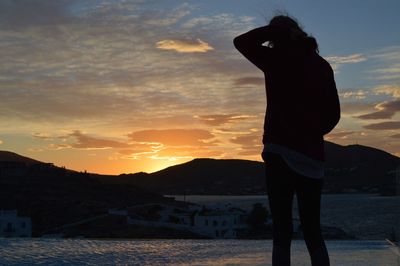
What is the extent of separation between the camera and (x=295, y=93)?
3.16m

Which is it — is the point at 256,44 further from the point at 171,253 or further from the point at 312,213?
the point at 171,253

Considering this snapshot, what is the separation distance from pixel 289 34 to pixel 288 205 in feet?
2.98

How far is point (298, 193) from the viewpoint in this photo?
3125 millimetres

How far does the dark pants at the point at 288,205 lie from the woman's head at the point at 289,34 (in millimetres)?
620

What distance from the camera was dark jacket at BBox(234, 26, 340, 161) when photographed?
3.12 meters

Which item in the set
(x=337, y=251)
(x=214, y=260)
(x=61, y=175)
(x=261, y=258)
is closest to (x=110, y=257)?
(x=214, y=260)

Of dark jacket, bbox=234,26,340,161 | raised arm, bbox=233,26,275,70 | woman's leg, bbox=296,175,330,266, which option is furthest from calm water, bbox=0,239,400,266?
raised arm, bbox=233,26,275,70

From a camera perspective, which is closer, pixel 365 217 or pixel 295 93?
pixel 295 93

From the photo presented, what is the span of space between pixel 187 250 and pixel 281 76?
4.77 m

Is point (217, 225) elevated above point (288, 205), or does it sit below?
below

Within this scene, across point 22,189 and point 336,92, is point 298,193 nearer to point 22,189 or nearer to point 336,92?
point 336,92

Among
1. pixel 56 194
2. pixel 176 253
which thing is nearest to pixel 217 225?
pixel 176 253

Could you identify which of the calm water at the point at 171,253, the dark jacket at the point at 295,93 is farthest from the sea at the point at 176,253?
the dark jacket at the point at 295,93

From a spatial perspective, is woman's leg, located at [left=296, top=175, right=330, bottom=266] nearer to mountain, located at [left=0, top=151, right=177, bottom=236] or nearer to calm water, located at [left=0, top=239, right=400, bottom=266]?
calm water, located at [left=0, top=239, right=400, bottom=266]
